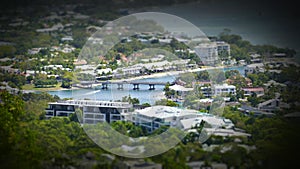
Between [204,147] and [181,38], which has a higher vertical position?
[181,38]

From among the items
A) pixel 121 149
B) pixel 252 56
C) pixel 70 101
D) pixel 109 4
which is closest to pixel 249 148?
A: pixel 121 149

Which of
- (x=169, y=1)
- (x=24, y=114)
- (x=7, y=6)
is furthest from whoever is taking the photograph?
(x=7, y=6)

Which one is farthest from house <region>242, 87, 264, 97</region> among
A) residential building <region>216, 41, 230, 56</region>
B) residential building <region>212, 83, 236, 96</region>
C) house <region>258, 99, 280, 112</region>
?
residential building <region>216, 41, 230, 56</region>

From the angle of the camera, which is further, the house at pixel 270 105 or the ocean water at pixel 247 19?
the ocean water at pixel 247 19

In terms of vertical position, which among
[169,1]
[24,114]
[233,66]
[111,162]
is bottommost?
[111,162]

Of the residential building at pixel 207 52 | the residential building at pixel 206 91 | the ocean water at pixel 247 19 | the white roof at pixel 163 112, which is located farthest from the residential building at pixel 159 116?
the ocean water at pixel 247 19

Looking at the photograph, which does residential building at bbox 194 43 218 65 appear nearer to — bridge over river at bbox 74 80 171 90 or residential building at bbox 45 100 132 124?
bridge over river at bbox 74 80 171 90

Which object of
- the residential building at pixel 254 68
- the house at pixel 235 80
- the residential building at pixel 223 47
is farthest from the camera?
the residential building at pixel 223 47

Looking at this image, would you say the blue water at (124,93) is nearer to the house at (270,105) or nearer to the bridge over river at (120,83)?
the bridge over river at (120,83)

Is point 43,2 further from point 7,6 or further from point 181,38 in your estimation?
point 181,38
